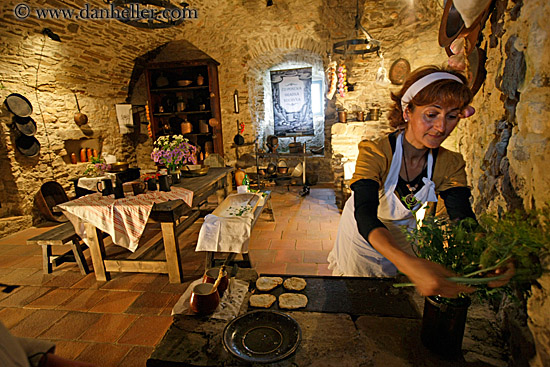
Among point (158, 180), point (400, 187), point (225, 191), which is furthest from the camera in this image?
point (225, 191)

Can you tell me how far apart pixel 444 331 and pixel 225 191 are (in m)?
4.00

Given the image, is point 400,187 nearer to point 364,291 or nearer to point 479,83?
point 364,291

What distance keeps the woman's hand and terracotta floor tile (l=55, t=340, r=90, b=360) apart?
2384mm

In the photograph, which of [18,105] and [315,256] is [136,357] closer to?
[315,256]

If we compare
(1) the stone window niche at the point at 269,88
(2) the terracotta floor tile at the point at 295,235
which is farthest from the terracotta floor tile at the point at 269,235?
(1) the stone window niche at the point at 269,88

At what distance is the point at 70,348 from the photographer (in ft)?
6.74

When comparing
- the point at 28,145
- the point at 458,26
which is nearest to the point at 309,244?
the point at 458,26

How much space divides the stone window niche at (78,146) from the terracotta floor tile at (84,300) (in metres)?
4.13

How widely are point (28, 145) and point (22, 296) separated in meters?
Answer: 3.39

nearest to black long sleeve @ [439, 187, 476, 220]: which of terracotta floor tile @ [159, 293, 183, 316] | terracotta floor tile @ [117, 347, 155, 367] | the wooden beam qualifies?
terracotta floor tile @ [117, 347, 155, 367]

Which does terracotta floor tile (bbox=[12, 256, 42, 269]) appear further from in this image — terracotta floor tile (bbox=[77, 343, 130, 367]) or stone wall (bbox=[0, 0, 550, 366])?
terracotta floor tile (bbox=[77, 343, 130, 367])

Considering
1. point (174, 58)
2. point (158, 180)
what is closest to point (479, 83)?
point (158, 180)

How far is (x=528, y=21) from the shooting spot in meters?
1.06

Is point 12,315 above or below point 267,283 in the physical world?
below
